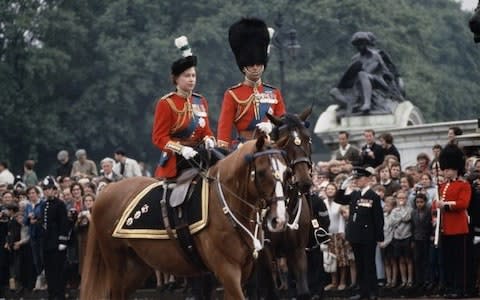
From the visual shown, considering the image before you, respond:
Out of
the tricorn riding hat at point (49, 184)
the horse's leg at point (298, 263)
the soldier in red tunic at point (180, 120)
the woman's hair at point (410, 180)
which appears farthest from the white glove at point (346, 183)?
the soldier in red tunic at point (180, 120)

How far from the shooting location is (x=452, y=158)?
20.8 meters

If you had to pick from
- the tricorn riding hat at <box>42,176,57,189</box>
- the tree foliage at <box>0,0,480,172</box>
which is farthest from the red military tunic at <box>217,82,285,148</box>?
the tree foliage at <box>0,0,480,172</box>

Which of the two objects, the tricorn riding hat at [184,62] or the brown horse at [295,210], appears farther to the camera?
the tricorn riding hat at [184,62]

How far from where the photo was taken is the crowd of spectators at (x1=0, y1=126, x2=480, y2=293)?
73.4 ft

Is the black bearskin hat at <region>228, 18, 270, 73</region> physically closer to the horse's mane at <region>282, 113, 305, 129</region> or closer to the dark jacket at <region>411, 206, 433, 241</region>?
the horse's mane at <region>282, 113, 305, 129</region>

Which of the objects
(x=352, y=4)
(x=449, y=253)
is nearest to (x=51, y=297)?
(x=449, y=253)

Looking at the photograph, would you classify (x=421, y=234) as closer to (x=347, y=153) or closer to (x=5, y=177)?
(x=347, y=153)

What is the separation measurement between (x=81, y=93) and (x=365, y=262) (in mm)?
42932

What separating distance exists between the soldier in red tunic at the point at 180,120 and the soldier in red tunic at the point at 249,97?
17.7 inches

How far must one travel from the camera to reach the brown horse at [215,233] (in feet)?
47.4

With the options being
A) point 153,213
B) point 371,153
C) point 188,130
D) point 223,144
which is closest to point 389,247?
point 371,153

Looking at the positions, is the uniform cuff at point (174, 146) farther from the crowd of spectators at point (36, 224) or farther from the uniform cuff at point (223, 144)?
the crowd of spectators at point (36, 224)

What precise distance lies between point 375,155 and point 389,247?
2.31 metres

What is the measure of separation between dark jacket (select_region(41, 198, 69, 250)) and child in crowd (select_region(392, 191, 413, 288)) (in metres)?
5.59
